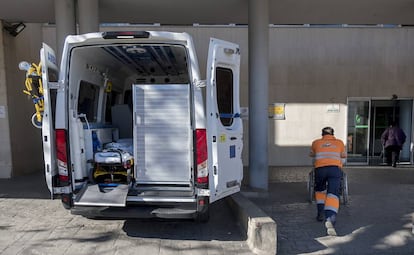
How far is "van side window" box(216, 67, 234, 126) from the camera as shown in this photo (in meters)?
4.04

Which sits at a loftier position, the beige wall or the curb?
the beige wall

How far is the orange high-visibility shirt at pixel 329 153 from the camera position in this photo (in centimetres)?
498

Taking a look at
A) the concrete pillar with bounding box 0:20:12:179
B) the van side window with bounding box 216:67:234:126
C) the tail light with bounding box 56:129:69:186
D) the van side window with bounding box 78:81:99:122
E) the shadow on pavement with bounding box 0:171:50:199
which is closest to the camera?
the tail light with bounding box 56:129:69:186

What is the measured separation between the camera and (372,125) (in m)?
11.5

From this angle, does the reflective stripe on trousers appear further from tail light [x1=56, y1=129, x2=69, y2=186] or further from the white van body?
tail light [x1=56, y1=129, x2=69, y2=186]

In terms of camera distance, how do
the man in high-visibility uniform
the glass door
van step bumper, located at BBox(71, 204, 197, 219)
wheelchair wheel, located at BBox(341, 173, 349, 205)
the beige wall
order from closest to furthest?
van step bumper, located at BBox(71, 204, 197, 219) < the man in high-visibility uniform < wheelchair wheel, located at BBox(341, 173, 349, 205) < the beige wall < the glass door

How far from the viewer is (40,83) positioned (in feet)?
13.0

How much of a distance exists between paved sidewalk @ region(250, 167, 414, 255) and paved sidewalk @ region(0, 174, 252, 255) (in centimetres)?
81

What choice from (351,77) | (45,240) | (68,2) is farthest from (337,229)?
(351,77)

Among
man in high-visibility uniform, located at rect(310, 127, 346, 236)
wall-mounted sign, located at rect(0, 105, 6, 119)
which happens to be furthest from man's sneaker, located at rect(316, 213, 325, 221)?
wall-mounted sign, located at rect(0, 105, 6, 119)

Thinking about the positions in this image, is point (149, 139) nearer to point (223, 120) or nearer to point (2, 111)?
point (223, 120)

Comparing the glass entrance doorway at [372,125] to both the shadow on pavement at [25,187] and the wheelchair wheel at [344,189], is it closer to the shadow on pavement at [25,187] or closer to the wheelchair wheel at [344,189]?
the wheelchair wheel at [344,189]

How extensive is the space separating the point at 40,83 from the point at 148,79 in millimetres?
3339

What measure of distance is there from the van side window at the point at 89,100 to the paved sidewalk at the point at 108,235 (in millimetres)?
1684
